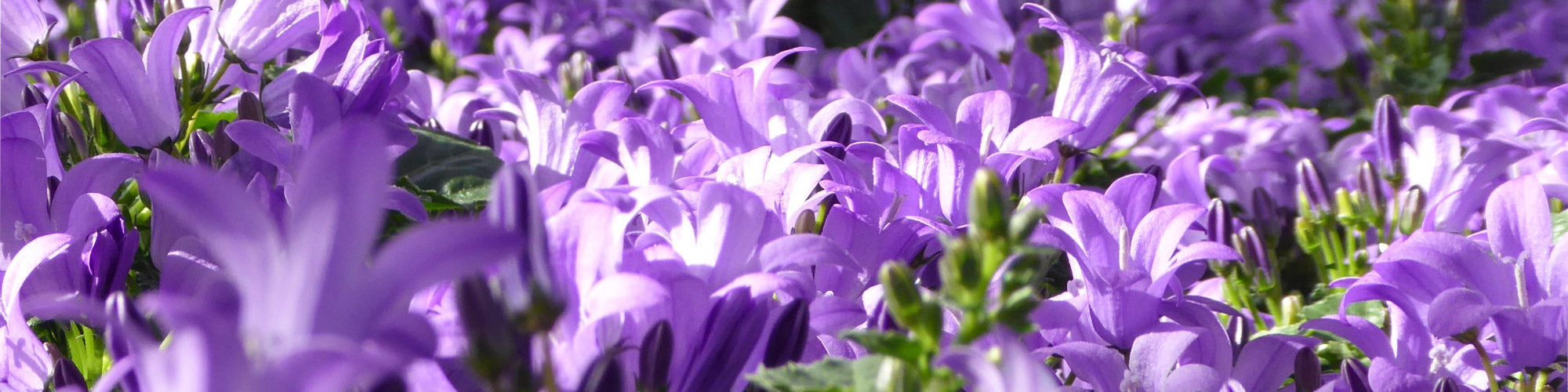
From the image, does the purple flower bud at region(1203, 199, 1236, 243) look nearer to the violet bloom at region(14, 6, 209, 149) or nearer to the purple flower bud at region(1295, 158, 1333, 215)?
the purple flower bud at region(1295, 158, 1333, 215)

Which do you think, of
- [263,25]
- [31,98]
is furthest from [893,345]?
[31,98]

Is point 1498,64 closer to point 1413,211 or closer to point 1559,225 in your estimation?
point 1413,211

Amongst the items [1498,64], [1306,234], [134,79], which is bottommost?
[1498,64]

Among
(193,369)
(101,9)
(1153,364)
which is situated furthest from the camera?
(101,9)

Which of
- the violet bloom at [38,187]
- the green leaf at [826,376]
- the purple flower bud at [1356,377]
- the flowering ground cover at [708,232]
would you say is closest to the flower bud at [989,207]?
the flowering ground cover at [708,232]

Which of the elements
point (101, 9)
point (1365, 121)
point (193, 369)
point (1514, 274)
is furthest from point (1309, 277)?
point (101, 9)

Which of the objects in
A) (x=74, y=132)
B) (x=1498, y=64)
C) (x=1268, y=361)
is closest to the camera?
(x=1268, y=361)

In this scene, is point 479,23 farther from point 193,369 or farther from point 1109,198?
point 193,369

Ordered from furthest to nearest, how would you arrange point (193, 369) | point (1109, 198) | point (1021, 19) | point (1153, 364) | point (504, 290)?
point (1021, 19), point (1109, 198), point (1153, 364), point (504, 290), point (193, 369)
